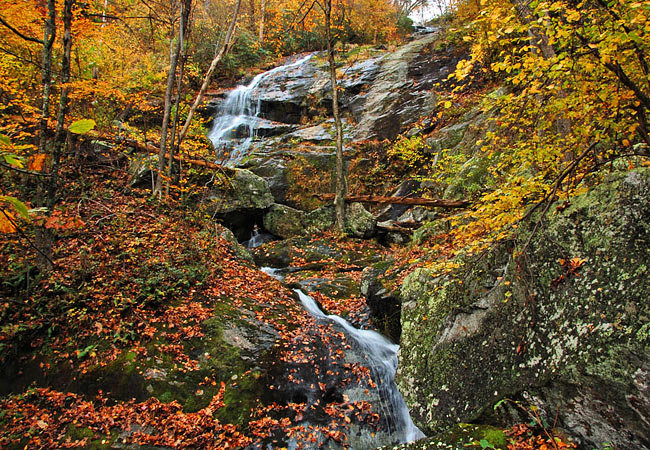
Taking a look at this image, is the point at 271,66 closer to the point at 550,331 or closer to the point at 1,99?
the point at 1,99

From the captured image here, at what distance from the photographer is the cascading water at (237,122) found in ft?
51.3

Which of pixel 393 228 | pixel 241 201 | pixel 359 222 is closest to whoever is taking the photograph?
pixel 393 228

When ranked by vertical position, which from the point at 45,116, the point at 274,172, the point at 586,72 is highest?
the point at 586,72

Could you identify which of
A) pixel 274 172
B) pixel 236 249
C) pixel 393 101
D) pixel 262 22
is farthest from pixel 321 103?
pixel 236 249

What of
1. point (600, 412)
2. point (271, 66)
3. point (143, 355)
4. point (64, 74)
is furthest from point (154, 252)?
point (271, 66)

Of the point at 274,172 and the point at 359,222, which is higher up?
the point at 274,172

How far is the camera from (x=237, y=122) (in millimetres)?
17344

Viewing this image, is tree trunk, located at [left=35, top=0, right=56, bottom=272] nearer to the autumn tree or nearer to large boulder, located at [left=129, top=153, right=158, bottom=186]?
large boulder, located at [left=129, top=153, right=158, bottom=186]

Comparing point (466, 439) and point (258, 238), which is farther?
point (258, 238)

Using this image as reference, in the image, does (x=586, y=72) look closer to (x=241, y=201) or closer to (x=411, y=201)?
(x=411, y=201)

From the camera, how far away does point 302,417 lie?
438 cm

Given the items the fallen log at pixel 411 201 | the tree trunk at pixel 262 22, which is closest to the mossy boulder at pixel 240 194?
the fallen log at pixel 411 201

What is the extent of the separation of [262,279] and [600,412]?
651cm

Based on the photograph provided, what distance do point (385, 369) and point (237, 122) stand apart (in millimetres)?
15704
